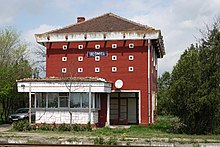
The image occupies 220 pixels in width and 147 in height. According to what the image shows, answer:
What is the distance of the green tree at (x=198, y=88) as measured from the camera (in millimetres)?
23562

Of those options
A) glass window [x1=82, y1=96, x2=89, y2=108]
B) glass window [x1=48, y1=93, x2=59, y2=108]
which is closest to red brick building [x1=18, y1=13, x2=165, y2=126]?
glass window [x1=82, y1=96, x2=89, y2=108]

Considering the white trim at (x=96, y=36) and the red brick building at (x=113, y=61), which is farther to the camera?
the red brick building at (x=113, y=61)

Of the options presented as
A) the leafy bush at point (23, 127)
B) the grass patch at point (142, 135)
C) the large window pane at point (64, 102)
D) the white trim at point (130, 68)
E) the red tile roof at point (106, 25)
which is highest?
the red tile roof at point (106, 25)

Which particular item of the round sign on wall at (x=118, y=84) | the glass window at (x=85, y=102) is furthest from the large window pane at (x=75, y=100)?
the round sign on wall at (x=118, y=84)

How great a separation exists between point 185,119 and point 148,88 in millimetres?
6821

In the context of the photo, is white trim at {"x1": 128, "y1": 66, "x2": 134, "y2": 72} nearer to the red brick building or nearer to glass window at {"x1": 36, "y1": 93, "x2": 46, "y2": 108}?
the red brick building

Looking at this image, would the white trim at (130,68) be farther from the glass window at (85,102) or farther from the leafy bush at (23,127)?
the leafy bush at (23,127)

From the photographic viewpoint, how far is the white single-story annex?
27703 mm

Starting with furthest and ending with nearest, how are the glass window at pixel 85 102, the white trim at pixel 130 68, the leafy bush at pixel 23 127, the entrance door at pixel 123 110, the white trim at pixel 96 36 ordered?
the entrance door at pixel 123 110 → the white trim at pixel 130 68 → the white trim at pixel 96 36 → the glass window at pixel 85 102 → the leafy bush at pixel 23 127

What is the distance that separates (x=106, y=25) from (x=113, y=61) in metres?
3.26

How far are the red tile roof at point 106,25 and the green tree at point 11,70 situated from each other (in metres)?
5.84

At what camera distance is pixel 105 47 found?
31516 mm

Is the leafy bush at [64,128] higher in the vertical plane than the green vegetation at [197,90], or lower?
lower

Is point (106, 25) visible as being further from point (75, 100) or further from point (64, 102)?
point (64, 102)
